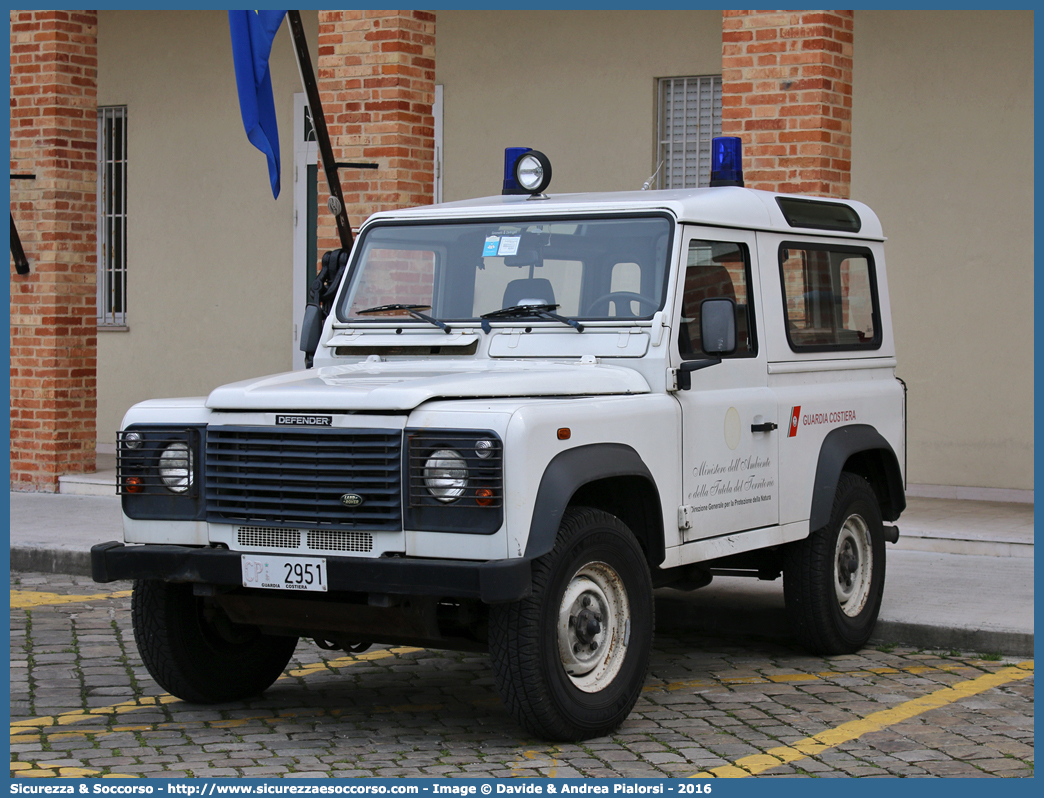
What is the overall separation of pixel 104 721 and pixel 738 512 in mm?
2740

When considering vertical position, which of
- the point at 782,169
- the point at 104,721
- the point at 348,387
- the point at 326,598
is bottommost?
the point at 104,721

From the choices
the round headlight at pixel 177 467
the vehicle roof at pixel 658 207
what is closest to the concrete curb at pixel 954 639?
the vehicle roof at pixel 658 207

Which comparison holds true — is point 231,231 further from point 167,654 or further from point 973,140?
point 167,654

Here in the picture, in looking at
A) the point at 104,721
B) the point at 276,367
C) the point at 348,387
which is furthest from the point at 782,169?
the point at 276,367

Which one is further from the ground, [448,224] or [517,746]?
[448,224]

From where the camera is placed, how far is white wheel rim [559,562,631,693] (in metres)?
5.37

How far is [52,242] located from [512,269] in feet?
25.2

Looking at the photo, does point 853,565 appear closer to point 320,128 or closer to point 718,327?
point 718,327

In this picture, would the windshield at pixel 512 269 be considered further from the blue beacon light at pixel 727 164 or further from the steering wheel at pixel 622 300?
the blue beacon light at pixel 727 164

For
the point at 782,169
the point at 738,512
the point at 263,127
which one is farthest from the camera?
the point at 263,127

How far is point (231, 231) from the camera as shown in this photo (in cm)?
1526

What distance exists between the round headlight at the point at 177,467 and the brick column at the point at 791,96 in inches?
207

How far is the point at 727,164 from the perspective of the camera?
7094 mm

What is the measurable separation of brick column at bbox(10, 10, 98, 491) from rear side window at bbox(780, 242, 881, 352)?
785 centimetres
